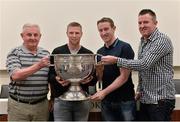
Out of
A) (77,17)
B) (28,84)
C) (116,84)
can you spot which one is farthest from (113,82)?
(77,17)

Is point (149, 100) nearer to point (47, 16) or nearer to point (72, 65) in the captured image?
point (72, 65)

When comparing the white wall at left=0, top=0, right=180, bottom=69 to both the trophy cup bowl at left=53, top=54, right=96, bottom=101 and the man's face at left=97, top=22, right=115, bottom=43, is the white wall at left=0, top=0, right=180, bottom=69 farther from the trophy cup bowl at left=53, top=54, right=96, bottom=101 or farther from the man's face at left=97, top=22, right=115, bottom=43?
the trophy cup bowl at left=53, top=54, right=96, bottom=101

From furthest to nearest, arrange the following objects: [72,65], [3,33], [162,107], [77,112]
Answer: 1. [3,33]
2. [77,112]
3. [162,107]
4. [72,65]

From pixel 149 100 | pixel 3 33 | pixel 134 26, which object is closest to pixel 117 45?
pixel 149 100

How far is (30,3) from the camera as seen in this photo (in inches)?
146

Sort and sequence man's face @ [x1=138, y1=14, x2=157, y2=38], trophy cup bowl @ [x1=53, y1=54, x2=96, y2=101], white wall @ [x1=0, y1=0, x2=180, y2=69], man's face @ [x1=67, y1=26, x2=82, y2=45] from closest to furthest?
trophy cup bowl @ [x1=53, y1=54, x2=96, y2=101] → man's face @ [x1=138, y1=14, x2=157, y2=38] → man's face @ [x1=67, y1=26, x2=82, y2=45] → white wall @ [x1=0, y1=0, x2=180, y2=69]

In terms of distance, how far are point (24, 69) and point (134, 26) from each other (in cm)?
221

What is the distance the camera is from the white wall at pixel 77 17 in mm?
3711

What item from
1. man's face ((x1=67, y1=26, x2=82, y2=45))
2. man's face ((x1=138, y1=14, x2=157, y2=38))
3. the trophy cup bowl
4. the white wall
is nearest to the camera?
the trophy cup bowl

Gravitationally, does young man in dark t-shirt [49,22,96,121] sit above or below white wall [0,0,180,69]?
below

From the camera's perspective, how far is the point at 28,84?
2049mm

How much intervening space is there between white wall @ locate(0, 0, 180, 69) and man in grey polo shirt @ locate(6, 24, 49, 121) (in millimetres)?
1677

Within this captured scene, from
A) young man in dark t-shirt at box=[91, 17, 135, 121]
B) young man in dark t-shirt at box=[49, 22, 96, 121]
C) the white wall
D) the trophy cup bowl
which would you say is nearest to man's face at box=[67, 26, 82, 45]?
young man in dark t-shirt at box=[49, 22, 96, 121]

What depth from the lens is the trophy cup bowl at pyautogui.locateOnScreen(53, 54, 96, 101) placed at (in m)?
1.73
